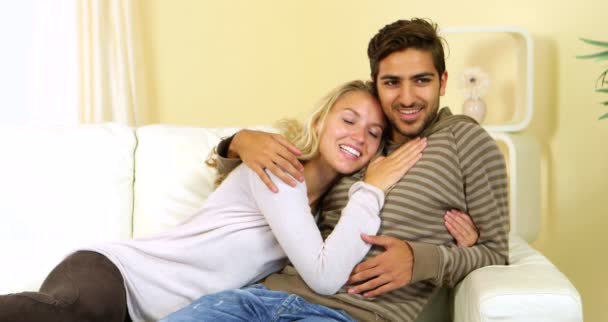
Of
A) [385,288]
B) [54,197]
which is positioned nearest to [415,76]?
[385,288]

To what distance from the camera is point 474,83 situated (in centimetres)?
262

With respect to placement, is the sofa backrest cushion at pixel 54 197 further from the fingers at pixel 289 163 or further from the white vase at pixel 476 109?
the white vase at pixel 476 109

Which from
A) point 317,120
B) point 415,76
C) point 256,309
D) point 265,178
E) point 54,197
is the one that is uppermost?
point 415,76

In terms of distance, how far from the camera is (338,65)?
322 centimetres

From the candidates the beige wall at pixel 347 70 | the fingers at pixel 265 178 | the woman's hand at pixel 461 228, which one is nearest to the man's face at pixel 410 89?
the woman's hand at pixel 461 228

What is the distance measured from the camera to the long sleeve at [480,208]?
1.62m

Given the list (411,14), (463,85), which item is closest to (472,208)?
(463,85)

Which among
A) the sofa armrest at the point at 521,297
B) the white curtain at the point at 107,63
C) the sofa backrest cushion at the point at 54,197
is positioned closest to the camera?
the sofa armrest at the point at 521,297

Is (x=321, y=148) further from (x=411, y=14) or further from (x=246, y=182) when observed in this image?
(x=411, y=14)

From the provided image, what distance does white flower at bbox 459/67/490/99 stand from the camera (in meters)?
2.60

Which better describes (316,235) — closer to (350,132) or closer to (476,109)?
(350,132)

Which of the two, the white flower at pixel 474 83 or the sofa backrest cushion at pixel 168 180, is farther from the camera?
the white flower at pixel 474 83

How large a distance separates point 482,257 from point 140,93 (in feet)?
5.87

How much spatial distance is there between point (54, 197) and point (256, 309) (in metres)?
0.75
